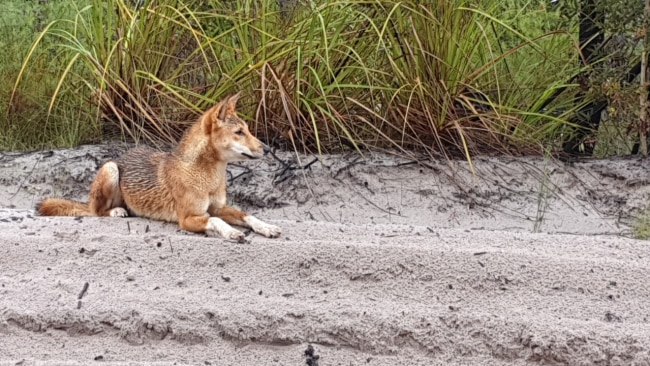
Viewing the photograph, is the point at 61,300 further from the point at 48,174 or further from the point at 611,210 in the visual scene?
the point at 611,210

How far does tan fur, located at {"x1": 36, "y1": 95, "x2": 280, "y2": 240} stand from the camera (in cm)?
528

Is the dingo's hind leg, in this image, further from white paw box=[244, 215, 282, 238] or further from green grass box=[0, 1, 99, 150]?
green grass box=[0, 1, 99, 150]

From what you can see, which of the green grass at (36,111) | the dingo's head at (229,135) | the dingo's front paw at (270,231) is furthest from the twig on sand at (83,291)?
the green grass at (36,111)

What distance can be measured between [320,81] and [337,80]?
10.3 inches

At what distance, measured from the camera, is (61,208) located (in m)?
5.80

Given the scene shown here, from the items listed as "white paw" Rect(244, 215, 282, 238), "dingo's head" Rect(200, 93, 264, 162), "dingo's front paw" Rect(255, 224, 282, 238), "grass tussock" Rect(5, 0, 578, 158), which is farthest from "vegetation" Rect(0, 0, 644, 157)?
"dingo's front paw" Rect(255, 224, 282, 238)

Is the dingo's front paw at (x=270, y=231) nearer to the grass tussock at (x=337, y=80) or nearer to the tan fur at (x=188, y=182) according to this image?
the tan fur at (x=188, y=182)

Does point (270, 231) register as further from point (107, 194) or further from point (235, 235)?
point (107, 194)

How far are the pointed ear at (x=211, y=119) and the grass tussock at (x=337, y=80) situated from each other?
4.16 ft

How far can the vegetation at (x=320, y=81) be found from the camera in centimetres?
690

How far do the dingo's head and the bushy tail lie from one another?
103 cm

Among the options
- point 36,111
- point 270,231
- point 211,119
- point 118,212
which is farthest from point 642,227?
point 36,111

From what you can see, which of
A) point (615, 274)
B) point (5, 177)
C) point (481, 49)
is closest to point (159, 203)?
point (5, 177)

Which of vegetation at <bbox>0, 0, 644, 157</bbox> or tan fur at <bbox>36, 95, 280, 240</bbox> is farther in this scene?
vegetation at <bbox>0, 0, 644, 157</bbox>
